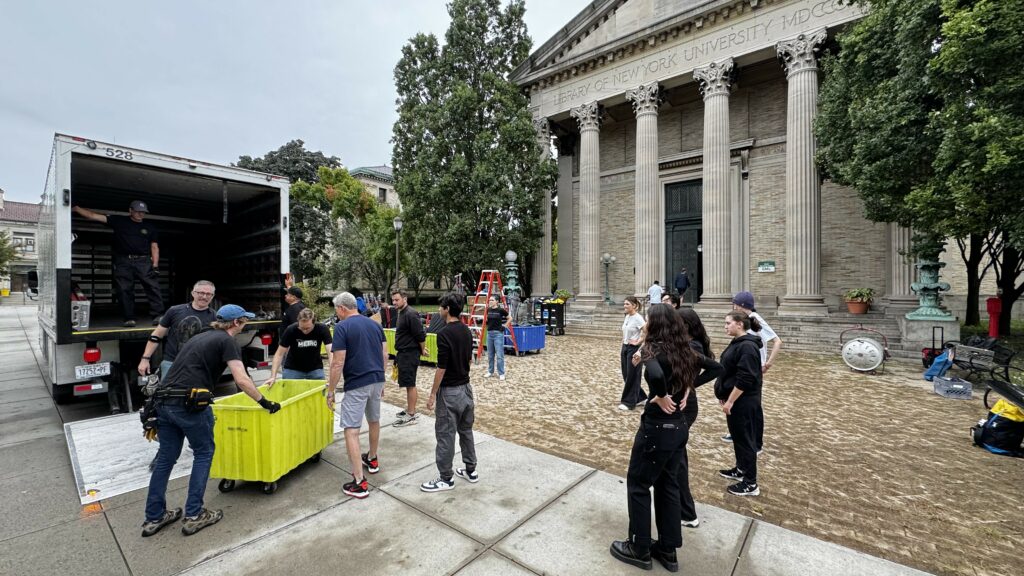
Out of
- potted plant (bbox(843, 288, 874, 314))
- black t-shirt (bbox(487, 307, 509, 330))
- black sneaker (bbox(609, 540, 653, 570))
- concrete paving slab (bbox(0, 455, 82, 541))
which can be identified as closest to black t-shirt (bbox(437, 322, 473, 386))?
black sneaker (bbox(609, 540, 653, 570))

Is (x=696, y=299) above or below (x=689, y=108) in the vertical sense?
below

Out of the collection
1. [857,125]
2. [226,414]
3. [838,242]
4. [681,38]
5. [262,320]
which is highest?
[681,38]

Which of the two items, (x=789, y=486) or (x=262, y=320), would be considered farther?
(x=262, y=320)

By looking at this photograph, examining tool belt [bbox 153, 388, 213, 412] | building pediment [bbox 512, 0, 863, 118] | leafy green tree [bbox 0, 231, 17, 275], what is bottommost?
A: tool belt [bbox 153, 388, 213, 412]

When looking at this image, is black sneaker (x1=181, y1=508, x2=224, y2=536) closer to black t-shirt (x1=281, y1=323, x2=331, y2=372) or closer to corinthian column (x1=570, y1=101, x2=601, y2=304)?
black t-shirt (x1=281, y1=323, x2=331, y2=372)

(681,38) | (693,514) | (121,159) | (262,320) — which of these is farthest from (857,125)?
(121,159)

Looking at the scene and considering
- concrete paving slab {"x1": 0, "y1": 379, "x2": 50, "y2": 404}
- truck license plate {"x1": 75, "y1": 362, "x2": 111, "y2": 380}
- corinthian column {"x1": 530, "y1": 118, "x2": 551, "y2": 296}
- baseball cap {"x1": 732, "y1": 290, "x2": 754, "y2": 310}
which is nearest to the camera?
baseball cap {"x1": 732, "y1": 290, "x2": 754, "y2": 310}

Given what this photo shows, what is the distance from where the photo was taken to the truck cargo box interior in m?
7.40

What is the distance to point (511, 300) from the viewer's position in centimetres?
1594

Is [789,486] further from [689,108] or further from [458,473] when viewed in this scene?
[689,108]

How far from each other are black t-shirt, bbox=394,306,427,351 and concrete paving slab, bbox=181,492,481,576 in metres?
2.66

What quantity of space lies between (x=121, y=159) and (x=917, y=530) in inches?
381

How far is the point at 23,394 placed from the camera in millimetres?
7961

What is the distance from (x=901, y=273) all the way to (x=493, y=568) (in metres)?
17.3
